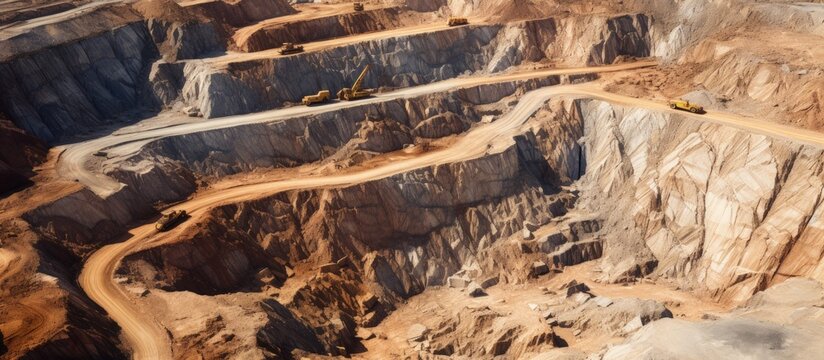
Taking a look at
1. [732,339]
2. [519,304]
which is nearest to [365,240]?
[519,304]

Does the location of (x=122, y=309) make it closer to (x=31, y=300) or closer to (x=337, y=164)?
(x=31, y=300)

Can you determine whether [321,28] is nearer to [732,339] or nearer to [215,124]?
[215,124]

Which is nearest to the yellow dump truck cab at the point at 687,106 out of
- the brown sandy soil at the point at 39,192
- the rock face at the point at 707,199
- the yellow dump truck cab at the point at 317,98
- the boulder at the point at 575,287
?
the rock face at the point at 707,199

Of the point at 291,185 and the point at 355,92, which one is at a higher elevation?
the point at 355,92

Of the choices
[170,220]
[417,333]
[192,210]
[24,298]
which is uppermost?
[24,298]

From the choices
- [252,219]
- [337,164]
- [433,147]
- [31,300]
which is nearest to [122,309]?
[31,300]

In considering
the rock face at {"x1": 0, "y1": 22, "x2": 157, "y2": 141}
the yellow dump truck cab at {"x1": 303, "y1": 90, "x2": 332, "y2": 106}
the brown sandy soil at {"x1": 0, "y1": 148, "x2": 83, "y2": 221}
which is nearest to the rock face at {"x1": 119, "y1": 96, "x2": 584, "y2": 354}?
the brown sandy soil at {"x1": 0, "y1": 148, "x2": 83, "y2": 221}

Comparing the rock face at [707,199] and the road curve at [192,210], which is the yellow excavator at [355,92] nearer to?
the road curve at [192,210]
